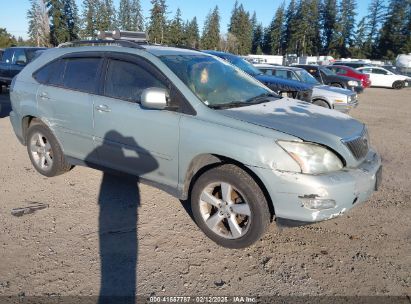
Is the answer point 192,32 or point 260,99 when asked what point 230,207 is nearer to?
point 260,99

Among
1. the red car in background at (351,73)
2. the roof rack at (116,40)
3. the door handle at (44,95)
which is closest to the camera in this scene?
the roof rack at (116,40)

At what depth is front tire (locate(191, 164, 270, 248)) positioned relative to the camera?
3115 millimetres

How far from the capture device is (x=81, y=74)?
14.2ft

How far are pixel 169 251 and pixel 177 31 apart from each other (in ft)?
247

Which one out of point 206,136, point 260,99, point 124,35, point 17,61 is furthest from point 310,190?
point 17,61

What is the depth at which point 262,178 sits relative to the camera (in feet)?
9.94

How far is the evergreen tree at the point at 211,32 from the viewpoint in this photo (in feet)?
273

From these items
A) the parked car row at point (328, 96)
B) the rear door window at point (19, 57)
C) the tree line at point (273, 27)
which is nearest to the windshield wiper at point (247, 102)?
the parked car row at point (328, 96)

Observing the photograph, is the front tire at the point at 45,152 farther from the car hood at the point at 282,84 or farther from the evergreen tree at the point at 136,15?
the evergreen tree at the point at 136,15

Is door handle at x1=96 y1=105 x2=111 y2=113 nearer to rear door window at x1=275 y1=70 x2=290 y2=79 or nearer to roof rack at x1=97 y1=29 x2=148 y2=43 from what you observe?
roof rack at x1=97 y1=29 x2=148 y2=43

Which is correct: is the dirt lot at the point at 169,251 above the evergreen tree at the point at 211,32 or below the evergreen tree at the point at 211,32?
below

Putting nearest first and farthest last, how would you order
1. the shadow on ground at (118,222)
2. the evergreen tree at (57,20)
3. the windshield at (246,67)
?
the shadow on ground at (118,222) → the windshield at (246,67) → the evergreen tree at (57,20)

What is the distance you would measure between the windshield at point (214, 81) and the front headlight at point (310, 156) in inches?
37.2

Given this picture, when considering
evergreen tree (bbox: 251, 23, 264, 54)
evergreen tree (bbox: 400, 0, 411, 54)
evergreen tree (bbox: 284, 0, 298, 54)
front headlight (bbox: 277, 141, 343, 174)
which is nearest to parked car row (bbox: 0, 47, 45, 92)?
front headlight (bbox: 277, 141, 343, 174)
